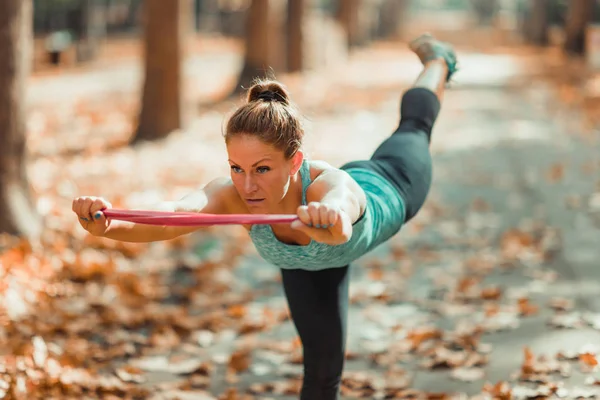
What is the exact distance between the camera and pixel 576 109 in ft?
47.7

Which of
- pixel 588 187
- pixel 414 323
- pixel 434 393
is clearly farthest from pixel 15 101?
pixel 588 187

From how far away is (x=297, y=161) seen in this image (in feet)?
10.00

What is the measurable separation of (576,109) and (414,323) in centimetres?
1057

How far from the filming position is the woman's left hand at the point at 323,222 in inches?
99.3

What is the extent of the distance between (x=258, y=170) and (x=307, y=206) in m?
0.41

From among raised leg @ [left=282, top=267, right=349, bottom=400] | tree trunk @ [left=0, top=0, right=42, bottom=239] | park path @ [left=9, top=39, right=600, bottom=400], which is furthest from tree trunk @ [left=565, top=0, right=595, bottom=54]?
raised leg @ [left=282, top=267, right=349, bottom=400]

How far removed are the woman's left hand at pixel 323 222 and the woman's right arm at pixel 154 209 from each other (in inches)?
22.7

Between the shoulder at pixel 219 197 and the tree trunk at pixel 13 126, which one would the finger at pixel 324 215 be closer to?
the shoulder at pixel 219 197

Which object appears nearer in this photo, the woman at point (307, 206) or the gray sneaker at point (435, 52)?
the woman at point (307, 206)

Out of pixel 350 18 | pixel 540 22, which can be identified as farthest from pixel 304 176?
pixel 540 22

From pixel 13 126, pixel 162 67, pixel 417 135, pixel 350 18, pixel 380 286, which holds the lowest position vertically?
pixel 380 286

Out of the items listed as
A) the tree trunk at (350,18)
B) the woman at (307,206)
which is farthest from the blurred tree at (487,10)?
the woman at (307,206)

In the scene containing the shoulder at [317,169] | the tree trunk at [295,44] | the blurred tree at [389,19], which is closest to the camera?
the shoulder at [317,169]

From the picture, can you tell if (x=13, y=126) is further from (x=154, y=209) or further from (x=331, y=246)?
(x=331, y=246)
